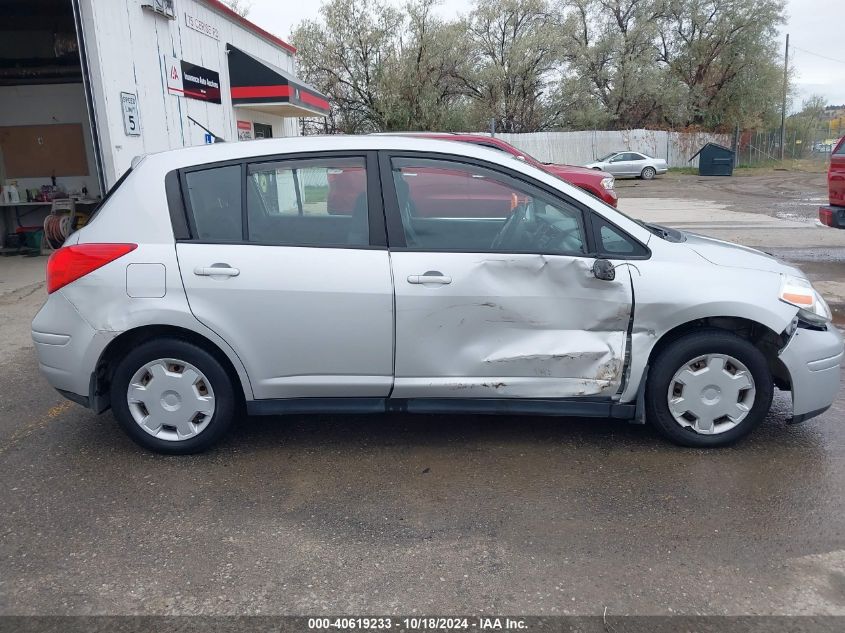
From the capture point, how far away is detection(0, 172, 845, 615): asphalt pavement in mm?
2682

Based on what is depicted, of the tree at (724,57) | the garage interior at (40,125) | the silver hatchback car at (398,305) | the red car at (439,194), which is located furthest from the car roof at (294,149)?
the tree at (724,57)

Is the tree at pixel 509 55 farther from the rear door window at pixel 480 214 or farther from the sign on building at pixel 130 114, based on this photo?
the rear door window at pixel 480 214

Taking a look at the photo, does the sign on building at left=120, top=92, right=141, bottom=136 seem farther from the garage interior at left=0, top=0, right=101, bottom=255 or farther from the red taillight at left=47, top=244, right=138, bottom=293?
the red taillight at left=47, top=244, right=138, bottom=293

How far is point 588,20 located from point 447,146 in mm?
38503

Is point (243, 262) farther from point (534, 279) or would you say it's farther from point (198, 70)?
point (198, 70)

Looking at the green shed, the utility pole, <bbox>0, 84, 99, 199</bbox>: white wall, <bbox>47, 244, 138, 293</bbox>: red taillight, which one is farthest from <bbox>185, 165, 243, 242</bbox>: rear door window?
the utility pole

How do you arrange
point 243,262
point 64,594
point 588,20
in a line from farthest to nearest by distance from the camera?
point 588,20, point 243,262, point 64,594

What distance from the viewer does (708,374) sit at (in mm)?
3693

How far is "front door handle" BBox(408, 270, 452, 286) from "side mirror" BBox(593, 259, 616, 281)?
78 cm

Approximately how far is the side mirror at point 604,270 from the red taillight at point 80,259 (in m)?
2.46

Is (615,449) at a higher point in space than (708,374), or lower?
lower

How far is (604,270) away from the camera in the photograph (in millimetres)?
3590

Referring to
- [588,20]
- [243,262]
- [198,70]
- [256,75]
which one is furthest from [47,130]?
[588,20]

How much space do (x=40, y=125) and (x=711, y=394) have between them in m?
12.8
